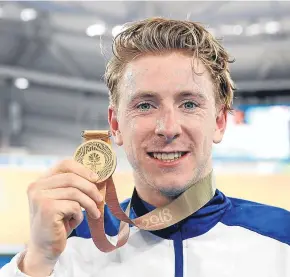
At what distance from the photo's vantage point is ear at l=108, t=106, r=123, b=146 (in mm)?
1343

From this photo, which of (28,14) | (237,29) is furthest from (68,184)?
(237,29)

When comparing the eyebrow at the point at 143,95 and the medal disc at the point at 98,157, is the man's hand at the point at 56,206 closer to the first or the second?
the medal disc at the point at 98,157

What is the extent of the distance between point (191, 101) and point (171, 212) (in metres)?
0.27

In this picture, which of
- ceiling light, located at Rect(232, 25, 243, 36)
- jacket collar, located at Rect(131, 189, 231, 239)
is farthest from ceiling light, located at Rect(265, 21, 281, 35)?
jacket collar, located at Rect(131, 189, 231, 239)

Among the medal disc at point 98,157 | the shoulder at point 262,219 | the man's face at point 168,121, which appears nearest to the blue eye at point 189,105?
the man's face at point 168,121

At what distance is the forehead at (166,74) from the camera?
1220mm

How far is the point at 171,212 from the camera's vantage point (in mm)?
1250

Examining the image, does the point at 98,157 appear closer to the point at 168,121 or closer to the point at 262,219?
the point at 168,121

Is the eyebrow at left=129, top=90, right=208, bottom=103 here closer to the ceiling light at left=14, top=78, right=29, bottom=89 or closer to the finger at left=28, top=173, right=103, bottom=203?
the finger at left=28, top=173, right=103, bottom=203

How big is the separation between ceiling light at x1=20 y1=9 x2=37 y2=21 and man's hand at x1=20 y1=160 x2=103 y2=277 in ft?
22.0

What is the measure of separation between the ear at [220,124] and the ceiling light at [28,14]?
6.45 metres

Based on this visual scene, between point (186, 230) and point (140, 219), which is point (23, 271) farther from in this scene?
point (186, 230)

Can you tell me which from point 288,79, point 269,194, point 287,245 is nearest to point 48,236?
point 287,245

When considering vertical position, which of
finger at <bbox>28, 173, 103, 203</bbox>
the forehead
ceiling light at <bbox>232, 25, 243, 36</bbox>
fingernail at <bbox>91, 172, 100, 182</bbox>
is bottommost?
finger at <bbox>28, 173, 103, 203</bbox>
